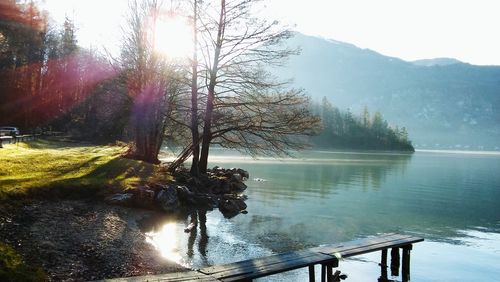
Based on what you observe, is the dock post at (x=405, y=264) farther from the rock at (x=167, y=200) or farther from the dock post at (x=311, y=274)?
the rock at (x=167, y=200)

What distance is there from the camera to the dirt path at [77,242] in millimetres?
12055

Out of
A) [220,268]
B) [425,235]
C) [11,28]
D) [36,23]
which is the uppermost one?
[36,23]

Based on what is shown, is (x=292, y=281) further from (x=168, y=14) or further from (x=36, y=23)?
(x=36, y=23)

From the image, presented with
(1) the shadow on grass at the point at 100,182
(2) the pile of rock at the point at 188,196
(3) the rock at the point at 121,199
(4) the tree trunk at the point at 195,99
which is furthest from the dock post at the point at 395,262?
(4) the tree trunk at the point at 195,99

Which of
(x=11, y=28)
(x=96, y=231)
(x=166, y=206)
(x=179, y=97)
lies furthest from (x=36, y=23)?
(x=96, y=231)

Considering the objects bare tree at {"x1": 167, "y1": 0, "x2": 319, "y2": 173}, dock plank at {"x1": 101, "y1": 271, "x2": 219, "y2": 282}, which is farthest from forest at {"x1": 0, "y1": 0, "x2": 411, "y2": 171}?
dock plank at {"x1": 101, "y1": 271, "x2": 219, "y2": 282}

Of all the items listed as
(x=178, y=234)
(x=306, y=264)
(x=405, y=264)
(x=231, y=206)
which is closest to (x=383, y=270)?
(x=405, y=264)

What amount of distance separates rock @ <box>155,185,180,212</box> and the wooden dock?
12198mm

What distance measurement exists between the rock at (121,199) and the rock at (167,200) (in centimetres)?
178

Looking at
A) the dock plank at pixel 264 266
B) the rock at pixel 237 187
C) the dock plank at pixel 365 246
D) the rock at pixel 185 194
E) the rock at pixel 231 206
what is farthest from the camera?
the rock at pixel 237 187

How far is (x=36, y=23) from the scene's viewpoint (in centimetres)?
3816

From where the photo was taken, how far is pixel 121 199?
2241 centimetres

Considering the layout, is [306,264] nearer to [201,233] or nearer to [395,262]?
[395,262]

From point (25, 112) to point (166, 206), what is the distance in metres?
44.7
